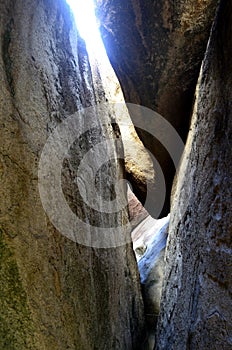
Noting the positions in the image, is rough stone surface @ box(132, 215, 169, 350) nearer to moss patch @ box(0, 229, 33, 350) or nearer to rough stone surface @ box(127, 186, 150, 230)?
rough stone surface @ box(127, 186, 150, 230)

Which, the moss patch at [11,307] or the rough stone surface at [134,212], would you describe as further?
the rough stone surface at [134,212]

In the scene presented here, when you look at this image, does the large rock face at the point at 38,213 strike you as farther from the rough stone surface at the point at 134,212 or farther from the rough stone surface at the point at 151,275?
the rough stone surface at the point at 134,212

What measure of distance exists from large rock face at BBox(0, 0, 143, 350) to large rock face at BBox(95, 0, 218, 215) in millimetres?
824

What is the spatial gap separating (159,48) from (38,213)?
2.15m

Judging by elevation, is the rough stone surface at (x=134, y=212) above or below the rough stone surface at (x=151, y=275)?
above

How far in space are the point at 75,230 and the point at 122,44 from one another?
206 cm

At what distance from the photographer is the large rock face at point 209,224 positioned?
174 cm

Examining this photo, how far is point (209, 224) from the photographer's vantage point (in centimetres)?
192

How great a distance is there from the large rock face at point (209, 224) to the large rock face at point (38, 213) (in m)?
0.54

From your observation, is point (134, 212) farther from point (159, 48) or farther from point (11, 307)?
point (11, 307)

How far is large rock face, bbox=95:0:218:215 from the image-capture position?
9.31 ft

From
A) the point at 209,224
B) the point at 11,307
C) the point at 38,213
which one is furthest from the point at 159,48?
the point at 11,307

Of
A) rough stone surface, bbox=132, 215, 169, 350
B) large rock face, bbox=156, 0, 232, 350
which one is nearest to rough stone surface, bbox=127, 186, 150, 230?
rough stone surface, bbox=132, 215, 169, 350

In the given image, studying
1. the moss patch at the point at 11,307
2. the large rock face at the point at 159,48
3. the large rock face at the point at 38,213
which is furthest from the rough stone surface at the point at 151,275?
the moss patch at the point at 11,307
